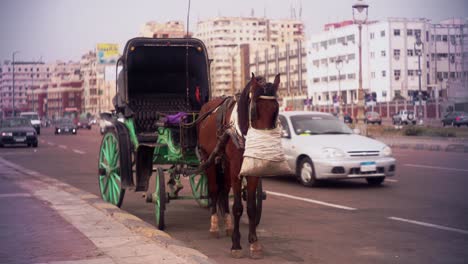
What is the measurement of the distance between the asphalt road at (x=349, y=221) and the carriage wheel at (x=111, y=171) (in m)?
0.40

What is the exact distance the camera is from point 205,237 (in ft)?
28.0

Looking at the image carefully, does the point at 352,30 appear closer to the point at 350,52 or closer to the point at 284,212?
the point at 350,52

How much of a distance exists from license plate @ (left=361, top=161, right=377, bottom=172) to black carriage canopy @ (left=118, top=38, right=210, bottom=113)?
4316 millimetres

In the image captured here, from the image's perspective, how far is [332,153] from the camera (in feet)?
46.3

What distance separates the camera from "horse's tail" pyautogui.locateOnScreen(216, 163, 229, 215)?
8836mm

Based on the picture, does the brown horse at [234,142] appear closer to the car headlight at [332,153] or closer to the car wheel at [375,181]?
the car headlight at [332,153]

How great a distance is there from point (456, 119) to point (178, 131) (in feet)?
177

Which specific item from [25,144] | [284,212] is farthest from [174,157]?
[25,144]

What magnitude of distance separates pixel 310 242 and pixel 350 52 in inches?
4181

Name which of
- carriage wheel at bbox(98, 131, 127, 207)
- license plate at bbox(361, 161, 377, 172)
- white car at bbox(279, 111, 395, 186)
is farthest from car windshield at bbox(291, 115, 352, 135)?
carriage wheel at bbox(98, 131, 127, 207)

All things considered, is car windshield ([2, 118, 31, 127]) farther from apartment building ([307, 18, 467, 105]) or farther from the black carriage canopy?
apartment building ([307, 18, 467, 105])

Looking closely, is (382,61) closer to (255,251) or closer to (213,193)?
(213,193)

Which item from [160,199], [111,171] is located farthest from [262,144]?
[111,171]

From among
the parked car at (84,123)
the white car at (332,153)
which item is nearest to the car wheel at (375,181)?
the white car at (332,153)
